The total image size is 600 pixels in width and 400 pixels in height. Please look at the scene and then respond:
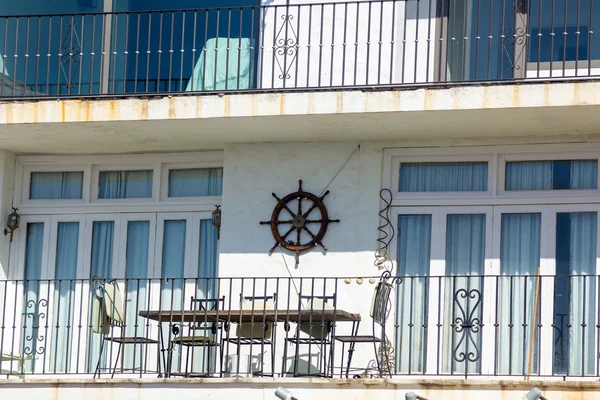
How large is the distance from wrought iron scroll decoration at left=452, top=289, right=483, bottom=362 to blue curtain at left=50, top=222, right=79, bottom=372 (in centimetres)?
468

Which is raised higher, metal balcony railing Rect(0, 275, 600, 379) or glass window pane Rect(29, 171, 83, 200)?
glass window pane Rect(29, 171, 83, 200)

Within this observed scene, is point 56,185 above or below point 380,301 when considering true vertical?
above

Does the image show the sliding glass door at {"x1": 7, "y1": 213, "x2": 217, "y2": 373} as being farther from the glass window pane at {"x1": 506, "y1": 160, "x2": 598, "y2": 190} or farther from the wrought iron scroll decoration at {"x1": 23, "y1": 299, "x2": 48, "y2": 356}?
the glass window pane at {"x1": 506, "y1": 160, "x2": 598, "y2": 190}

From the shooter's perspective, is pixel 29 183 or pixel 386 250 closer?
pixel 386 250

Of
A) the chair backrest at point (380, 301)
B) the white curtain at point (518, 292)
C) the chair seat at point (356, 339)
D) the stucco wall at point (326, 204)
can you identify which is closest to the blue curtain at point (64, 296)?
the stucco wall at point (326, 204)

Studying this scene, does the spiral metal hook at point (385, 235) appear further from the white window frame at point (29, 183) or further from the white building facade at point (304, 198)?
the white window frame at point (29, 183)

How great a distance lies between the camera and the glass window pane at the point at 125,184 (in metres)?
19.2

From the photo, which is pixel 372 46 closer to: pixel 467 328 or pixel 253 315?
pixel 467 328

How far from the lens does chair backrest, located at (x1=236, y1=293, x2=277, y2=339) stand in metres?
16.8

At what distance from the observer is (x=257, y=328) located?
1747 cm

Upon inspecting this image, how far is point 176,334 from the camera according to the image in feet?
56.8

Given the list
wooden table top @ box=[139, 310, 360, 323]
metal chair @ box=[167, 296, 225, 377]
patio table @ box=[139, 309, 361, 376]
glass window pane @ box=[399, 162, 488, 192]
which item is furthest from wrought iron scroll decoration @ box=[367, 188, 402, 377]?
metal chair @ box=[167, 296, 225, 377]

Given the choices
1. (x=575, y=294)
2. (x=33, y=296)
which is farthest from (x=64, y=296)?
(x=575, y=294)

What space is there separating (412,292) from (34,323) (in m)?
4.73
